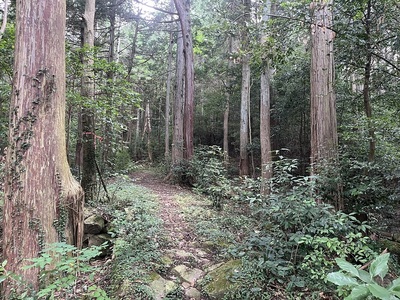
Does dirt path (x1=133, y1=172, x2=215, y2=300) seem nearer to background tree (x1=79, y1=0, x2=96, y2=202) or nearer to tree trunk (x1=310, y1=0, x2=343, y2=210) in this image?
background tree (x1=79, y1=0, x2=96, y2=202)

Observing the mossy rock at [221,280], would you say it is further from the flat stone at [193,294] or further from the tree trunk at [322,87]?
the tree trunk at [322,87]

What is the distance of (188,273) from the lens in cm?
329

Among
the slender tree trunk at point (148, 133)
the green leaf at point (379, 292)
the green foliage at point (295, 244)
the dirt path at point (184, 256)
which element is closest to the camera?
the green leaf at point (379, 292)

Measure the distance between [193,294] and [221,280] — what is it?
1.21 feet

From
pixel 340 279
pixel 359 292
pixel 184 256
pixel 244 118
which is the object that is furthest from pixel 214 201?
pixel 244 118

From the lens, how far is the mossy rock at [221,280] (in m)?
2.89

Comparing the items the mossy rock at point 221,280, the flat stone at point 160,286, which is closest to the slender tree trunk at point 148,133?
the mossy rock at point 221,280

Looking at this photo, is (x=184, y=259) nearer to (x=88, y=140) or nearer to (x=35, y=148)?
(x=35, y=148)

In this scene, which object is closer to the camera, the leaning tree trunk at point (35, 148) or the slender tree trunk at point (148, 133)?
the leaning tree trunk at point (35, 148)

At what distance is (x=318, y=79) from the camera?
5.06 meters

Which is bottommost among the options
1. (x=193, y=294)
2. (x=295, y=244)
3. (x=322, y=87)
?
(x=193, y=294)

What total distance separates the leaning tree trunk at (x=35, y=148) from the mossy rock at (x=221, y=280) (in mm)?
1908

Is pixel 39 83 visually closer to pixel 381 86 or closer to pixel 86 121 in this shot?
pixel 86 121

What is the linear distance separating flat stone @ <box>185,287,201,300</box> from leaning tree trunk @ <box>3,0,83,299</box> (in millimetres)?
1678
